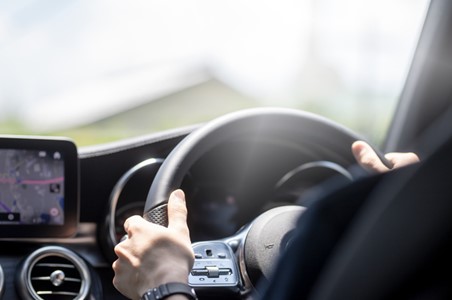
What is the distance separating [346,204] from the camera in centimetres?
91

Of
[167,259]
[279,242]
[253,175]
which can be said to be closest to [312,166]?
[253,175]

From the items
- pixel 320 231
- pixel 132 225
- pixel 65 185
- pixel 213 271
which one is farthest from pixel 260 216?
pixel 320 231

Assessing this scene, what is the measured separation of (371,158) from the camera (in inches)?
64.9

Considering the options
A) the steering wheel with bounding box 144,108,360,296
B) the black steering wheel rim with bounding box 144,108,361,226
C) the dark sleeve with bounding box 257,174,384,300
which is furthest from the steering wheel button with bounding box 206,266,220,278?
the dark sleeve with bounding box 257,174,384,300

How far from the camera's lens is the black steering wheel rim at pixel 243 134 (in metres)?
1.47

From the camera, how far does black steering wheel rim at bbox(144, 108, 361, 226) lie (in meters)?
1.47

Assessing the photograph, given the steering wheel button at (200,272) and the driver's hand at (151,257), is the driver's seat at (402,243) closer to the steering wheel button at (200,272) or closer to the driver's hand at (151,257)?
the driver's hand at (151,257)

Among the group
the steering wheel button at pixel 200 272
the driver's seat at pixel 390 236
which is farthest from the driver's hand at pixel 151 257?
the driver's seat at pixel 390 236

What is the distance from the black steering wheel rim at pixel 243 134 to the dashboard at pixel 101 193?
6 centimetres

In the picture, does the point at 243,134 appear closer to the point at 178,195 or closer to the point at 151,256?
the point at 178,195

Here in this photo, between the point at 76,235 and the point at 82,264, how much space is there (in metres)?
0.17

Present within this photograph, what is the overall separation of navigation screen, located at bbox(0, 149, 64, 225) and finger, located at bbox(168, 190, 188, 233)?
0.52 meters

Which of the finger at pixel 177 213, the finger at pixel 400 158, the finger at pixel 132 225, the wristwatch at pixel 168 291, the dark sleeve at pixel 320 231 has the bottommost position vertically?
the wristwatch at pixel 168 291

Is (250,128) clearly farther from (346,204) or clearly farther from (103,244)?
(346,204)
